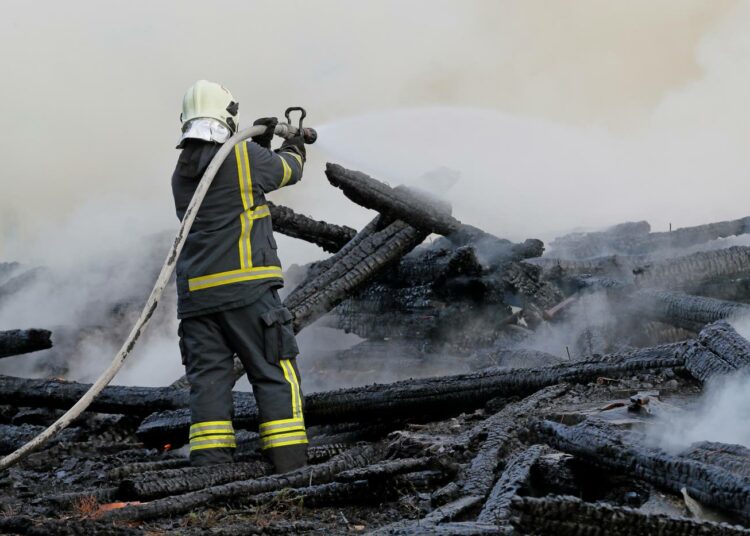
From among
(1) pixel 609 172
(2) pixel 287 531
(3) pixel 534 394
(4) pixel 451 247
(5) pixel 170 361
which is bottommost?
(2) pixel 287 531

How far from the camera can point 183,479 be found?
462 centimetres

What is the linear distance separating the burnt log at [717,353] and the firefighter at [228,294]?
2.23m

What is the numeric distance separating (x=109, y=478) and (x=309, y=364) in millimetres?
3473

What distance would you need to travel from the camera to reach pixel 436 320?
7785mm

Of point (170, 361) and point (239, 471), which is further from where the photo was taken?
point (170, 361)

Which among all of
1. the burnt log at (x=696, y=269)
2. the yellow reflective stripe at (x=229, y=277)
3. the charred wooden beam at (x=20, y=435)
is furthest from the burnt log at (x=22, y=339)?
the burnt log at (x=696, y=269)

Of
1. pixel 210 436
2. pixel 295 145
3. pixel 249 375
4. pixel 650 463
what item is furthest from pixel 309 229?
pixel 650 463

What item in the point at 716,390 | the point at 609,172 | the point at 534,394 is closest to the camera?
the point at 716,390

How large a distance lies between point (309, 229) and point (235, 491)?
4107 millimetres

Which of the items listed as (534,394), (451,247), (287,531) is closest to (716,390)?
(534,394)

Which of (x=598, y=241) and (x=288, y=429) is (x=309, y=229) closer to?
(x=598, y=241)

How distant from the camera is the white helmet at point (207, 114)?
551 cm

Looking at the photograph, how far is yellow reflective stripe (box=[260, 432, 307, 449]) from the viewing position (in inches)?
203

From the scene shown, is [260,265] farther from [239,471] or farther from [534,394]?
[534,394]
